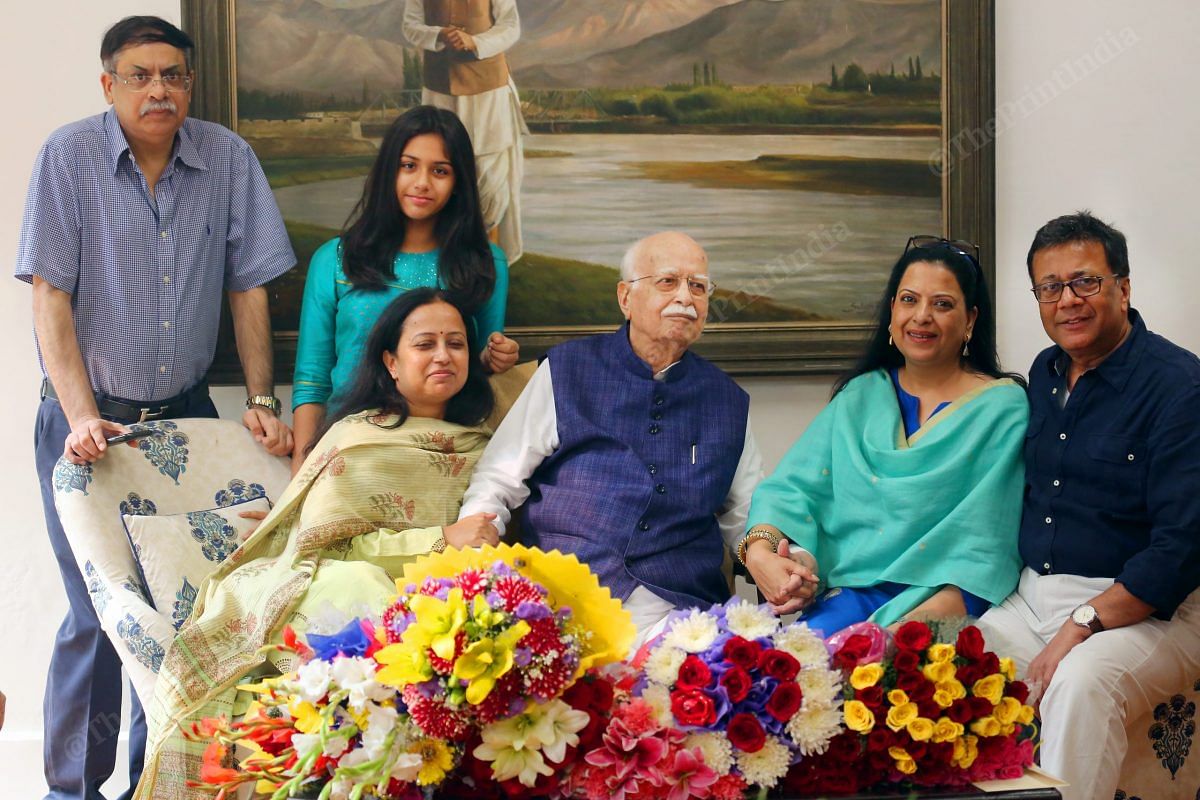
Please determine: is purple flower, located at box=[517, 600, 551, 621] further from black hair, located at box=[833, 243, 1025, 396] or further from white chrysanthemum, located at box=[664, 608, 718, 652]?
black hair, located at box=[833, 243, 1025, 396]

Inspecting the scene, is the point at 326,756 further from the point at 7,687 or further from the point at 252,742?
the point at 7,687

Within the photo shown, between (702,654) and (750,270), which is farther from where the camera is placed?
(750,270)

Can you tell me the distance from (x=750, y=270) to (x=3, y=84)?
2456mm

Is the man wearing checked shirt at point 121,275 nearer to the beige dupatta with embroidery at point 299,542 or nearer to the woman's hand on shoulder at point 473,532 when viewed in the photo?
the beige dupatta with embroidery at point 299,542

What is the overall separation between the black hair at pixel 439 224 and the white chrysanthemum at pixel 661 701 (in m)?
1.60

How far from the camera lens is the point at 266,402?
3.40m

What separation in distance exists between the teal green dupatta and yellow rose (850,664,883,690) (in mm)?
826

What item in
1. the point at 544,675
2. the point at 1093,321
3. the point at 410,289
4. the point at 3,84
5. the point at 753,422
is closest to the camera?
the point at 544,675

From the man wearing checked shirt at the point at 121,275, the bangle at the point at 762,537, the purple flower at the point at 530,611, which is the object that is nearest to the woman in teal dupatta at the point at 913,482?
the bangle at the point at 762,537

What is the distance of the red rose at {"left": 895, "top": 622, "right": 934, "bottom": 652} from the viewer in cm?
206

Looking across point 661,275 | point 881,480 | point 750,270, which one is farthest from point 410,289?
point 881,480

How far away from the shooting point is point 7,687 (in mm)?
3756

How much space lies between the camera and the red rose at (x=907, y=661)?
203 cm

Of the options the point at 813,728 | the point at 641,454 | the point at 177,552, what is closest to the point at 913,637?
the point at 813,728
